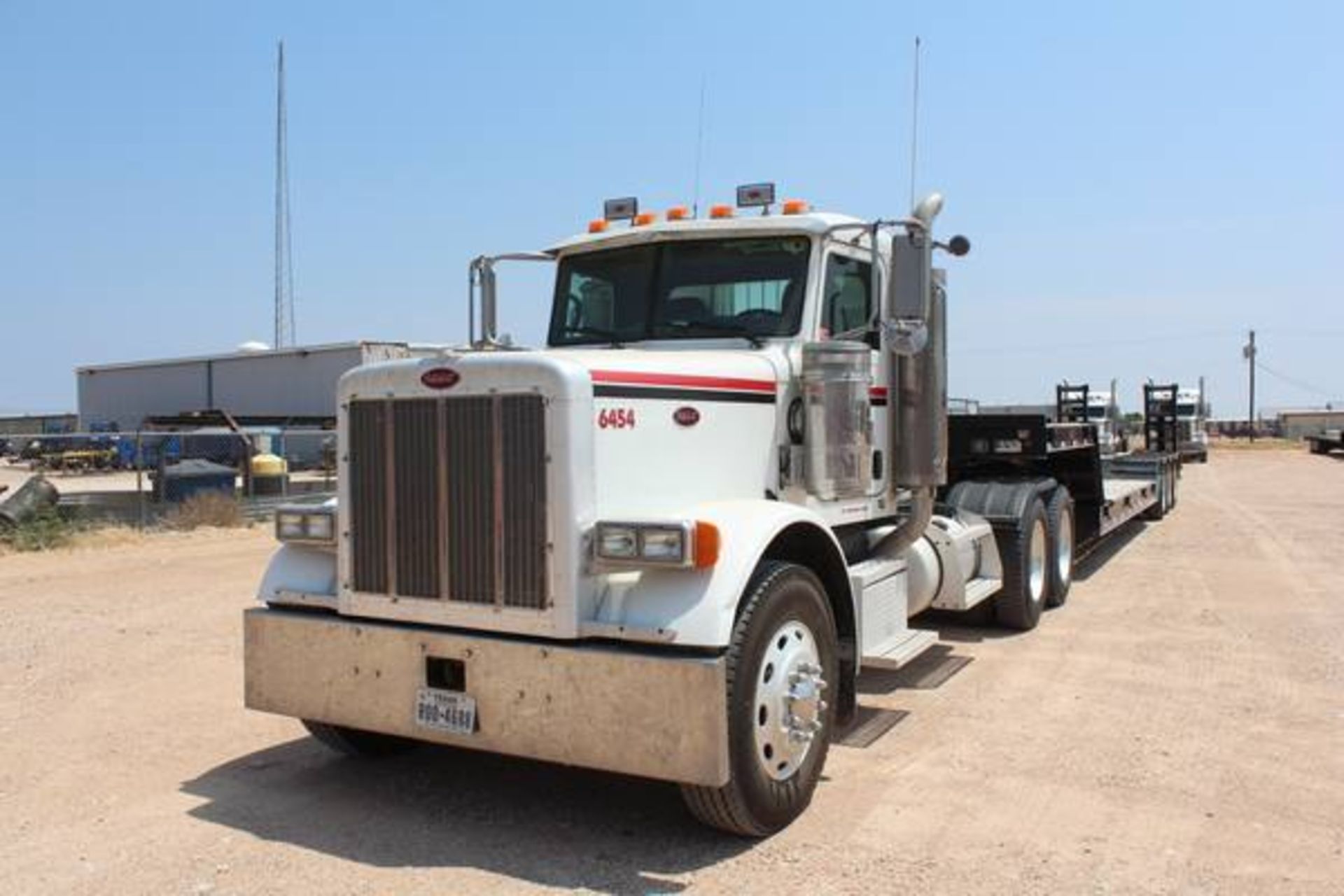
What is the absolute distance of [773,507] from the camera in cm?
481

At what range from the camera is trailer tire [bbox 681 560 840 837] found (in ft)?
14.1

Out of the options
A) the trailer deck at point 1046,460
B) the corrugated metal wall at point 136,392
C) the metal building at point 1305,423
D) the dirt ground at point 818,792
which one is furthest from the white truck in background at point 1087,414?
the metal building at point 1305,423

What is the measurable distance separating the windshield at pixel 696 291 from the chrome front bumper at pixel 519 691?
6.78 ft

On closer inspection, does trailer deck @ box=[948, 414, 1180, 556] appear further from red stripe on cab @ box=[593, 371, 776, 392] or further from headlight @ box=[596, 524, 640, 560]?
headlight @ box=[596, 524, 640, 560]

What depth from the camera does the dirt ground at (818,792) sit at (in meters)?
4.19

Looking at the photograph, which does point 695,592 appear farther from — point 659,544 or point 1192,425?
point 1192,425

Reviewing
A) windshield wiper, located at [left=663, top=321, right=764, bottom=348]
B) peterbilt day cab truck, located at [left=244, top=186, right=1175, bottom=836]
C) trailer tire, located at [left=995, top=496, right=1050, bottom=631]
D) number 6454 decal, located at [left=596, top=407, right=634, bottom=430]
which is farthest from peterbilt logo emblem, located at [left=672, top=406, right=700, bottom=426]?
trailer tire, located at [left=995, top=496, right=1050, bottom=631]

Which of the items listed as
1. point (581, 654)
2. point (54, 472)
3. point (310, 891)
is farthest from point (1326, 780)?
point (54, 472)

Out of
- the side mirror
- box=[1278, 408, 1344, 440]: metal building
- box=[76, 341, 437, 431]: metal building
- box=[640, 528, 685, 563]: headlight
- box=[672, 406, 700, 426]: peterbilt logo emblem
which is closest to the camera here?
box=[640, 528, 685, 563]: headlight

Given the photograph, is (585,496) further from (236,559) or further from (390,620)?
(236,559)

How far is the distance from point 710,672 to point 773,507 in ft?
3.19

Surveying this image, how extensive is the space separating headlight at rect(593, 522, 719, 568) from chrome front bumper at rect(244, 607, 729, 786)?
334mm

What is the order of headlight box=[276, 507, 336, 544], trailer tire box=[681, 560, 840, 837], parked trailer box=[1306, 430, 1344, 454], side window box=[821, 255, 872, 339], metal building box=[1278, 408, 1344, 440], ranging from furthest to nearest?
metal building box=[1278, 408, 1344, 440], parked trailer box=[1306, 430, 1344, 454], side window box=[821, 255, 872, 339], headlight box=[276, 507, 336, 544], trailer tire box=[681, 560, 840, 837]

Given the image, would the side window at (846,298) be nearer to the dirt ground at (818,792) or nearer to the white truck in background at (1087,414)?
the dirt ground at (818,792)
